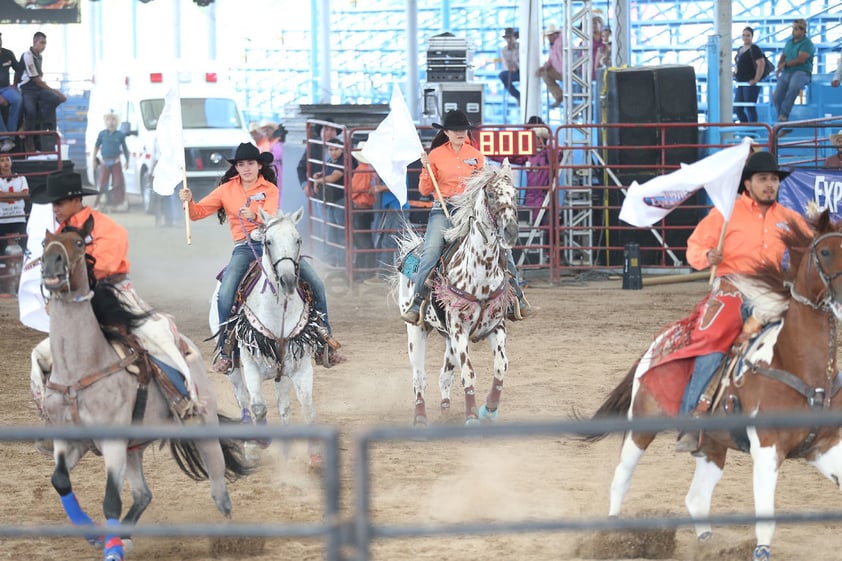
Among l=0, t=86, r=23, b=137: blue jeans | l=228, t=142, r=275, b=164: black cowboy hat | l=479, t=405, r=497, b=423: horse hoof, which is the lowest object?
l=479, t=405, r=497, b=423: horse hoof

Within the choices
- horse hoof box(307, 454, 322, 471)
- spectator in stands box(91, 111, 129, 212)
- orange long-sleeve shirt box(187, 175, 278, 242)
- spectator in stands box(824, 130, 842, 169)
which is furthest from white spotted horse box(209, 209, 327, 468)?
spectator in stands box(91, 111, 129, 212)

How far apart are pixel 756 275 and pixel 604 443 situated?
318 cm

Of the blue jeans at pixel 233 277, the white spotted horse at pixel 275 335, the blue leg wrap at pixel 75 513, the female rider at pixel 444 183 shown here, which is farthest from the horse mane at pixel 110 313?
the female rider at pixel 444 183

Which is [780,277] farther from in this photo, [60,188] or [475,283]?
[60,188]

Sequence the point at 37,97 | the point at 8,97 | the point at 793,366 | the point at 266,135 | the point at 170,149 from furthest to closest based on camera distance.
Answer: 1. the point at 266,135
2. the point at 37,97
3. the point at 8,97
4. the point at 170,149
5. the point at 793,366

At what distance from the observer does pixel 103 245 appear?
19.9 ft

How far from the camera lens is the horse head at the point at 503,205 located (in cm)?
833

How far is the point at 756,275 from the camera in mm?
5680

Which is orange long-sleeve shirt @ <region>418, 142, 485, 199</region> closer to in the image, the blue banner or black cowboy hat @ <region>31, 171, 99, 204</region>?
black cowboy hat @ <region>31, 171, 99, 204</region>

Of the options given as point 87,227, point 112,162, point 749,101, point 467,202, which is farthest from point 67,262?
point 112,162

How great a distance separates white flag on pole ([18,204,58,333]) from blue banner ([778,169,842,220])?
32.3 feet

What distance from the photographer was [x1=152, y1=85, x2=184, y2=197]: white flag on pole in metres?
8.55

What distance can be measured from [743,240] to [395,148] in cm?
465

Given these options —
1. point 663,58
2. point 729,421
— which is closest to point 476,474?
point 729,421
